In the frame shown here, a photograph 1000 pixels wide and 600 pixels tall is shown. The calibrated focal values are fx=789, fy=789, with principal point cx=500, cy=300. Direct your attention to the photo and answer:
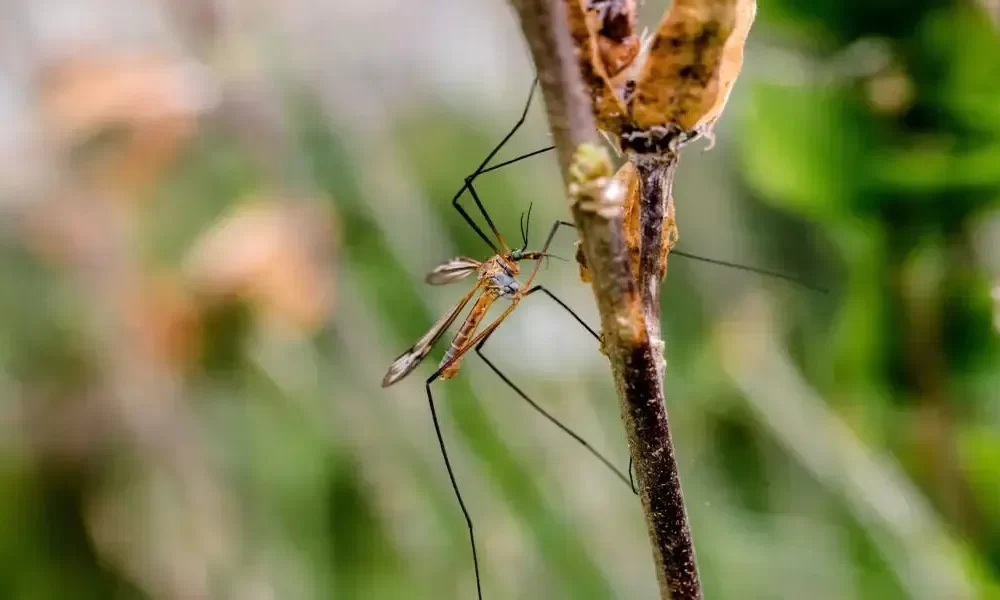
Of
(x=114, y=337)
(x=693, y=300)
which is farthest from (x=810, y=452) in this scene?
(x=114, y=337)

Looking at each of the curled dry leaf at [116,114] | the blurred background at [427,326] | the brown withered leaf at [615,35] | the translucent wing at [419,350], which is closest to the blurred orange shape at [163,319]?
the blurred background at [427,326]

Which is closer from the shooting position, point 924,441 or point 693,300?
point 924,441

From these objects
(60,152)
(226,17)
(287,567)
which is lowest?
(287,567)

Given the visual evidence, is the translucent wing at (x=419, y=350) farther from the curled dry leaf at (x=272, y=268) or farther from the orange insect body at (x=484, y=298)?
the curled dry leaf at (x=272, y=268)

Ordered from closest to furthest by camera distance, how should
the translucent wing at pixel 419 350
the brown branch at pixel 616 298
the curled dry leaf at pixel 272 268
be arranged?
the brown branch at pixel 616 298
the translucent wing at pixel 419 350
the curled dry leaf at pixel 272 268

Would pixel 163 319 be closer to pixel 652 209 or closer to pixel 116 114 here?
pixel 116 114

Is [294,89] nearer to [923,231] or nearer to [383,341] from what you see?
[383,341]
